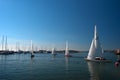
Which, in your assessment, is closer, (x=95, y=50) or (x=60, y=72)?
(x=60, y=72)

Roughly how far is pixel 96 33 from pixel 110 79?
58143 mm

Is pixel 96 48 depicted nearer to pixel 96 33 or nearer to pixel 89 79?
pixel 96 33

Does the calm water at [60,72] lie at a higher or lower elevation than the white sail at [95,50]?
lower

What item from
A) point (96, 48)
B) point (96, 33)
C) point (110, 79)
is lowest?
point (110, 79)

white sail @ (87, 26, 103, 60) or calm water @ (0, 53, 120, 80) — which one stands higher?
white sail @ (87, 26, 103, 60)

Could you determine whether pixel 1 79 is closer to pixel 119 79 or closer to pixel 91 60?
pixel 119 79

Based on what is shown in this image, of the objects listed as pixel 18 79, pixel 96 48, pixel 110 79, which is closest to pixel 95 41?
pixel 96 48

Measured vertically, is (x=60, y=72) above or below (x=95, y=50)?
below

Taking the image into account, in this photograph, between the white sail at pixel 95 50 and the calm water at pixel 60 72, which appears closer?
the calm water at pixel 60 72

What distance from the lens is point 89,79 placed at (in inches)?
1752

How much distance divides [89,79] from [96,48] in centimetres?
5552

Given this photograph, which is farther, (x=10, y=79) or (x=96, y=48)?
(x=96, y=48)

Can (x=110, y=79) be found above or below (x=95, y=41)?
below

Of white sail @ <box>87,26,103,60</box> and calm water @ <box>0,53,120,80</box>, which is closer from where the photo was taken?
calm water @ <box>0,53,120,80</box>
